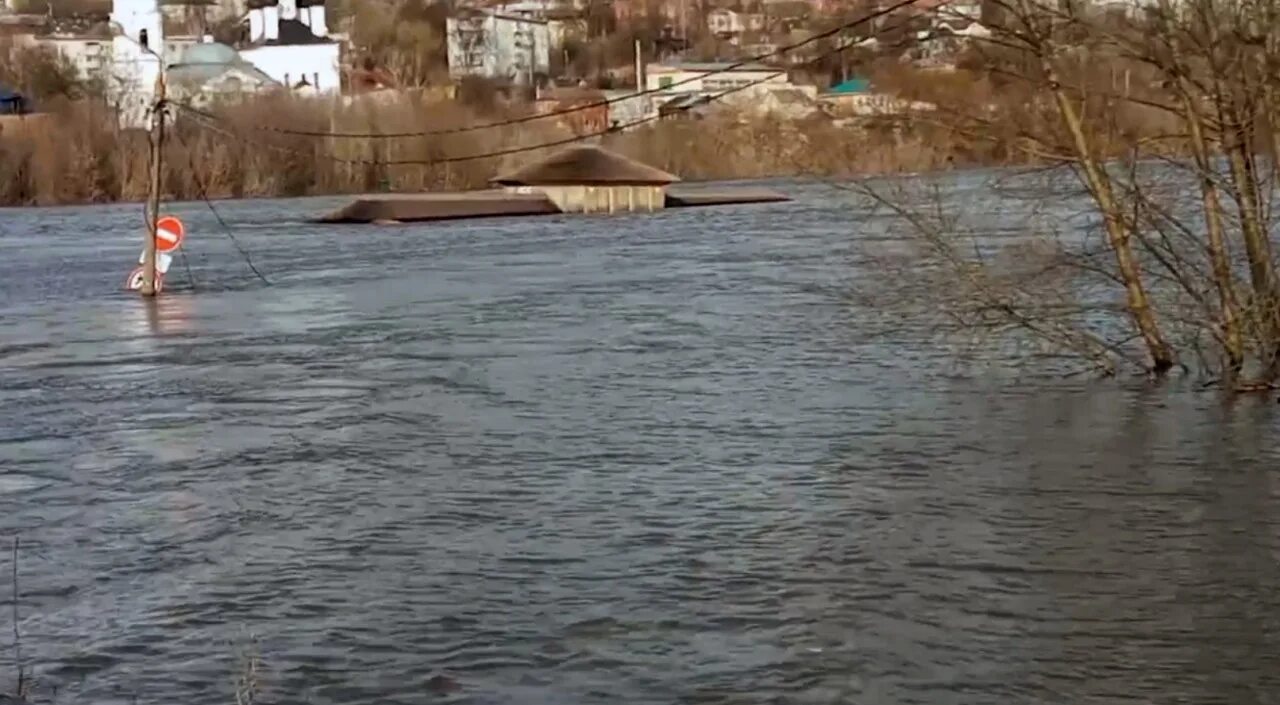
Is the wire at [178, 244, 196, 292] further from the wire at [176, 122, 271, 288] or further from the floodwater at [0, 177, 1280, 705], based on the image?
the floodwater at [0, 177, 1280, 705]

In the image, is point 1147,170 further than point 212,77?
No

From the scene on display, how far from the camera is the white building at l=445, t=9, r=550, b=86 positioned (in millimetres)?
151375

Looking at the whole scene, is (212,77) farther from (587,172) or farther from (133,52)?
(587,172)

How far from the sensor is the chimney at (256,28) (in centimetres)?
13612

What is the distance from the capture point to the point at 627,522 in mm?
11406

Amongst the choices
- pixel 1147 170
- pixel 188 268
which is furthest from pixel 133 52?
pixel 1147 170

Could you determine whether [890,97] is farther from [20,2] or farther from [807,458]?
[20,2]

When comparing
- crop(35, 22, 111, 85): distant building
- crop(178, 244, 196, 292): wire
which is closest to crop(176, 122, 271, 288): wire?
crop(178, 244, 196, 292): wire

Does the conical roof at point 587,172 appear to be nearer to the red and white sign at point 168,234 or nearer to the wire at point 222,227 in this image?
the wire at point 222,227

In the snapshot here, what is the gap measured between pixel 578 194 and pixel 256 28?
83864 mm

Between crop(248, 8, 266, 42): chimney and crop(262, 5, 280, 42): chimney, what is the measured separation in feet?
0.68

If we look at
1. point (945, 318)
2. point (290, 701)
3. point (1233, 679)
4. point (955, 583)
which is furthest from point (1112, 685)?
point (945, 318)

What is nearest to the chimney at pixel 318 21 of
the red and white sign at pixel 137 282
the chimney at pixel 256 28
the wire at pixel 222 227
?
the chimney at pixel 256 28

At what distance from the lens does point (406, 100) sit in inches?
2874
